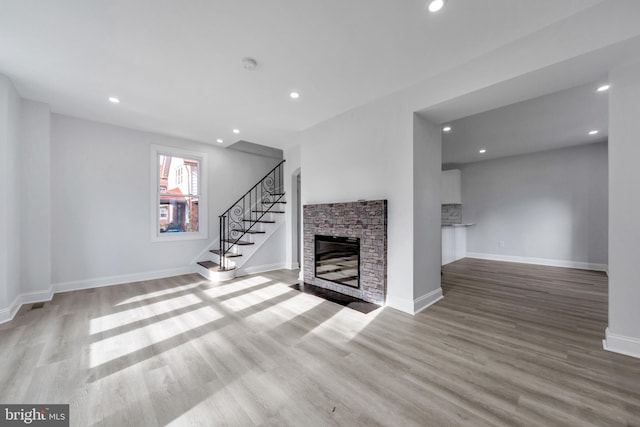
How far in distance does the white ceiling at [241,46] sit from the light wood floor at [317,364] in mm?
2892

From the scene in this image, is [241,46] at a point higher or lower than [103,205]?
higher

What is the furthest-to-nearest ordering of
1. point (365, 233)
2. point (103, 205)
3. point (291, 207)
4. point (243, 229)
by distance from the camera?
1. point (243, 229)
2. point (291, 207)
3. point (103, 205)
4. point (365, 233)

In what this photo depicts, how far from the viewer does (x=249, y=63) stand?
262 cm

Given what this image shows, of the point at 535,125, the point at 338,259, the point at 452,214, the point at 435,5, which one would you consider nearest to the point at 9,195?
the point at 338,259

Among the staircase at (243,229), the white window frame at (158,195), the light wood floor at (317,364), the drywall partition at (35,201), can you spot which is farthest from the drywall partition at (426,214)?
the drywall partition at (35,201)

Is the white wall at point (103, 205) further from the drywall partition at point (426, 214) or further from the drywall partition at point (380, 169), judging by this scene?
the drywall partition at point (426, 214)

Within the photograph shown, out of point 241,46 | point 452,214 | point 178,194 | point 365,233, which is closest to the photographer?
point 241,46

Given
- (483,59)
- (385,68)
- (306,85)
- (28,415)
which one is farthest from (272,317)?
(483,59)

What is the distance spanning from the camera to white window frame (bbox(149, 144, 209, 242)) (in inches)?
190

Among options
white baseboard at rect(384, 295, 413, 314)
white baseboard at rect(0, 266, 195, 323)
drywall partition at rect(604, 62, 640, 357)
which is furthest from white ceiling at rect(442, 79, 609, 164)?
white baseboard at rect(0, 266, 195, 323)

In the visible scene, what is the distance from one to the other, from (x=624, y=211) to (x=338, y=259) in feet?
10.2

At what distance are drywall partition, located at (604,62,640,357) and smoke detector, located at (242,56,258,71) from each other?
3372 millimetres

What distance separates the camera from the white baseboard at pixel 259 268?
499 cm

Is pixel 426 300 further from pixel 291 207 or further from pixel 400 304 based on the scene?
pixel 291 207
